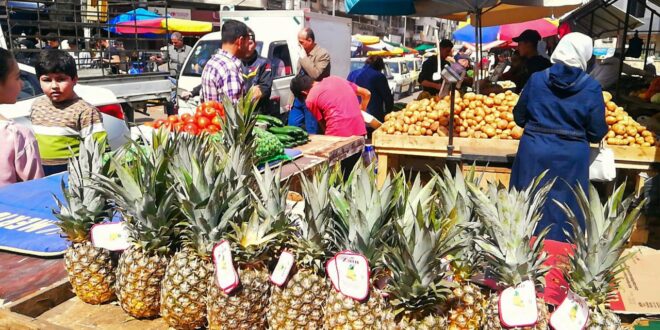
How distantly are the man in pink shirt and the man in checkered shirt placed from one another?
1139mm

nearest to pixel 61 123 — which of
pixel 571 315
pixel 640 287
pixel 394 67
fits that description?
pixel 571 315

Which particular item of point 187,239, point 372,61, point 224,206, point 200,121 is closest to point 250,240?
point 224,206

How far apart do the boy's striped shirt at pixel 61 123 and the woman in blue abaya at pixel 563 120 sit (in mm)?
3444

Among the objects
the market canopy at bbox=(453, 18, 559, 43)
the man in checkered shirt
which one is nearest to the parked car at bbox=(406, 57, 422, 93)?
the market canopy at bbox=(453, 18, 559, 43)

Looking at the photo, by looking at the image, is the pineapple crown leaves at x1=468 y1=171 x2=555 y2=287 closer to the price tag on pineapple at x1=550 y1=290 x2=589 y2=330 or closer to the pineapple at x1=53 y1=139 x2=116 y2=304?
the price tag on pineapple at x1=550 y1=290 x2=589 y2=330

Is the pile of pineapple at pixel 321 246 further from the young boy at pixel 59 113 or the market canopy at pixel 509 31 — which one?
the market canopy at pixel 509 31

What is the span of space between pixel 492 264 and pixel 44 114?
3412 mm

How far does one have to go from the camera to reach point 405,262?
1.70m

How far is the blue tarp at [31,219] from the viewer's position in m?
2.55

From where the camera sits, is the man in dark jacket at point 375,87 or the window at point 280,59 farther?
the window at point 280,59

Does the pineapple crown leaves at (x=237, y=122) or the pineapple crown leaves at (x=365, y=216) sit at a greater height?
the pineapple crown leaves at (x=237, y=122)

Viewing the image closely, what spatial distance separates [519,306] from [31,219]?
2.55 meters

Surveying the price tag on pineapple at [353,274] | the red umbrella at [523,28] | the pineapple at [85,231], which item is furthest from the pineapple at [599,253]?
the red umbrella at [523,28]

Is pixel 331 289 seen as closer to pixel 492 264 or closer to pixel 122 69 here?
pixel 492 264
